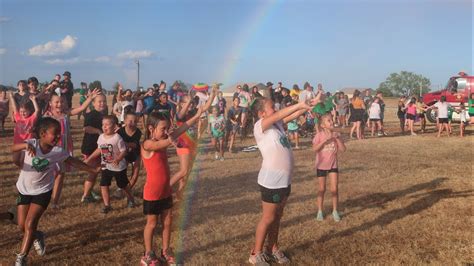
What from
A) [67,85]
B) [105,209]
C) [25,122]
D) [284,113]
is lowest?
[105,209]

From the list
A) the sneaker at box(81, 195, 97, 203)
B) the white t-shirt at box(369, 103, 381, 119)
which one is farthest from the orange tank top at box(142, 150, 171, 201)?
the white t-shirt at box(369, 103, 381, 119)

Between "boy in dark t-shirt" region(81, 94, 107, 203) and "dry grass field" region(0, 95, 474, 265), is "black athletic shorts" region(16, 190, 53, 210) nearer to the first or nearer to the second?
"dry grass field" region(0, 95, 474, 265)

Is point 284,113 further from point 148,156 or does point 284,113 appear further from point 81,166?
point 81,166

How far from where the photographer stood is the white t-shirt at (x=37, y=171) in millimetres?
4512

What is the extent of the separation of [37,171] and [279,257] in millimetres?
2912

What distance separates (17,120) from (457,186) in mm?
8572

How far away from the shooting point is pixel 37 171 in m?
4.54

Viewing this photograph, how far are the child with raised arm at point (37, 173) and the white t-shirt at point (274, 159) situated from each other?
193cm

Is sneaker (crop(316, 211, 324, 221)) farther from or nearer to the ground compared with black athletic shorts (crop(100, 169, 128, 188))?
nearer to the ground

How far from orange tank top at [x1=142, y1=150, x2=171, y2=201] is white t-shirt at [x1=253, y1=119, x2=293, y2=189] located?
1075 millimetres

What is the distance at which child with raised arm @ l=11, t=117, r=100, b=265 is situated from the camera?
14.8ft

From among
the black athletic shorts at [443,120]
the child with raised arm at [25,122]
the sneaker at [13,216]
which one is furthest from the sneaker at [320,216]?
the black athletic shorts at [443,120]

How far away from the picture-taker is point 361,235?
19.4 ft

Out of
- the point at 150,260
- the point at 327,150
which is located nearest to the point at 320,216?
the point at 327,150
